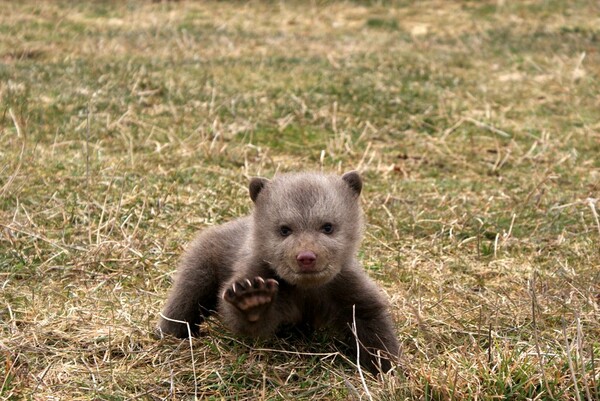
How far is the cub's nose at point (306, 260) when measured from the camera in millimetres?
4426

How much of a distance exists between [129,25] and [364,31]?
296 cm

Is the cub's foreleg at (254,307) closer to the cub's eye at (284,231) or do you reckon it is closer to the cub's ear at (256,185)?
the cub's eye at (284,231)

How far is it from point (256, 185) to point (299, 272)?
0.66 m

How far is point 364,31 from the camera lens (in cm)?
1209

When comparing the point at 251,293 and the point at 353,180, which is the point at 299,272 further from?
the point at 353,180

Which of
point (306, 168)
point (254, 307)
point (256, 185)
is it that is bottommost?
point (306, 168)

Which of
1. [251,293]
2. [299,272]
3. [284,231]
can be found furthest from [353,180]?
[251,293]

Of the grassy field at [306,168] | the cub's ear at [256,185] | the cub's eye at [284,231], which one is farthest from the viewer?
the cub's ear at [256,185]

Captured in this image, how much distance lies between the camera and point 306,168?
25.5ft

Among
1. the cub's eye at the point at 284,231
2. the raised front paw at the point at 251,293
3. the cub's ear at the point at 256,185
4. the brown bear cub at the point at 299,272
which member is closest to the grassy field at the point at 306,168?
the brown bear cub at the point at 299,272

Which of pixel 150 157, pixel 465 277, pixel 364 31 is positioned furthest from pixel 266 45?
pixel 465 277

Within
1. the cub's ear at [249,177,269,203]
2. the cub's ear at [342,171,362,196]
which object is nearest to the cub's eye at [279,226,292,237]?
the cub's ear at [249,177,269,203]

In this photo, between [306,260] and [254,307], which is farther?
[306,260]

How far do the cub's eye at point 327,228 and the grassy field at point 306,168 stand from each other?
1.97ft
